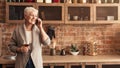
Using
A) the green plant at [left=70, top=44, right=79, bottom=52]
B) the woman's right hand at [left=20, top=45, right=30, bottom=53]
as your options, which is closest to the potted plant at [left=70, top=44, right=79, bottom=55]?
the green plant at [left=70, top=44, right=79, bottom=52]

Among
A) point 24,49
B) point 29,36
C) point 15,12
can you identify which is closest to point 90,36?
point 15,12

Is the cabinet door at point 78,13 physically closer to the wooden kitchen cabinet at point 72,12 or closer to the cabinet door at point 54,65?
the wooden kitchen cabinet at point 72,12

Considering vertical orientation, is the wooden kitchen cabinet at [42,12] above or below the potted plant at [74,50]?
above

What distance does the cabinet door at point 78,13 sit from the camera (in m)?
4.07

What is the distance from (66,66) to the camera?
371 cm

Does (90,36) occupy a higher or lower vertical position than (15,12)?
lower

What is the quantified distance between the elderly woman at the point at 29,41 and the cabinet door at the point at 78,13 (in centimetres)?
109

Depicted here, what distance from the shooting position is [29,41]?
3.05m

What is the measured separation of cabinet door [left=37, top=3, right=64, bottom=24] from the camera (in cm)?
404

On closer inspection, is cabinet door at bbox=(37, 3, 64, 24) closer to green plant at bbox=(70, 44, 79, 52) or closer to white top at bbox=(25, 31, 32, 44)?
green plant at bbox=(70, 44, 79, 52)

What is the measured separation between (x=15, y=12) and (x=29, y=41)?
113cm

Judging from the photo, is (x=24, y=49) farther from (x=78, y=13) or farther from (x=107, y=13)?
(x=107, y=13)

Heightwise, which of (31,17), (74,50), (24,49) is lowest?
(74,50)

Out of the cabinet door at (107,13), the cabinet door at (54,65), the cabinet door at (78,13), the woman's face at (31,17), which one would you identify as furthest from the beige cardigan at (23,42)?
the cabinet door at (107,13)
